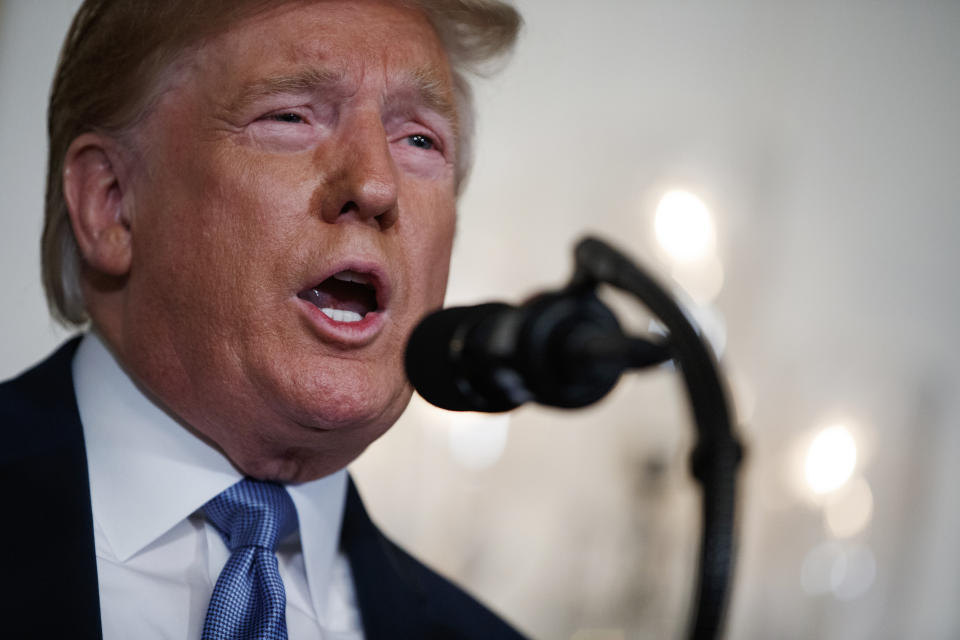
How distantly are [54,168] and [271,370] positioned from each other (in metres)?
0.50

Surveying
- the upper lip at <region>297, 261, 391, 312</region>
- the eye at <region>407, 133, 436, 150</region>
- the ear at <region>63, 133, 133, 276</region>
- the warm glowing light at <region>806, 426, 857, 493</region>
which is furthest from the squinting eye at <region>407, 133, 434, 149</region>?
the warm glowing light at <region>806, 426, 857, 493</region>

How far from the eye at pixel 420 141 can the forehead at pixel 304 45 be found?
0.31 ft

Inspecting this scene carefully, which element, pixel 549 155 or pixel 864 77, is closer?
pixel 549 155

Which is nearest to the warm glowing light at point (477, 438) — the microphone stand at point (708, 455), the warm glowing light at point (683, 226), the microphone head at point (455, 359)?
the warm glowing light at point (683, 226)

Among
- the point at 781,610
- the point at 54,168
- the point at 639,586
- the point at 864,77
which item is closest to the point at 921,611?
the point at 781,610

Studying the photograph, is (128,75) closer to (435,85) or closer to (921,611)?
(435,85)

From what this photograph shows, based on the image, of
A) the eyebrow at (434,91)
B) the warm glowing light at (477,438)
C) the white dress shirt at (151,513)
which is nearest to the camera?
the white dress shirt at (151,513)

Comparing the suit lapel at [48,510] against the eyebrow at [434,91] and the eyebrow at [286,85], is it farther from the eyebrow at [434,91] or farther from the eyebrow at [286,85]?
the eyebrow at [434,91]

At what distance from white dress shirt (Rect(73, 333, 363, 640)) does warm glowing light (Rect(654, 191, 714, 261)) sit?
2.21m

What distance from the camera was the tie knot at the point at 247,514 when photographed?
1056 mm

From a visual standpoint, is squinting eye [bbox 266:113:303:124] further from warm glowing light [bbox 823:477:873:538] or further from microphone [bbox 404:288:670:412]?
warm glowing light [bbox 823:477:873:538]

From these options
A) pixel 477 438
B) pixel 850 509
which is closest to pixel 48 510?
pixel 477 438

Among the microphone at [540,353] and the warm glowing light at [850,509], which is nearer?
the microphone at [540,353]

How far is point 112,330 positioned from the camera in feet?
3.66
